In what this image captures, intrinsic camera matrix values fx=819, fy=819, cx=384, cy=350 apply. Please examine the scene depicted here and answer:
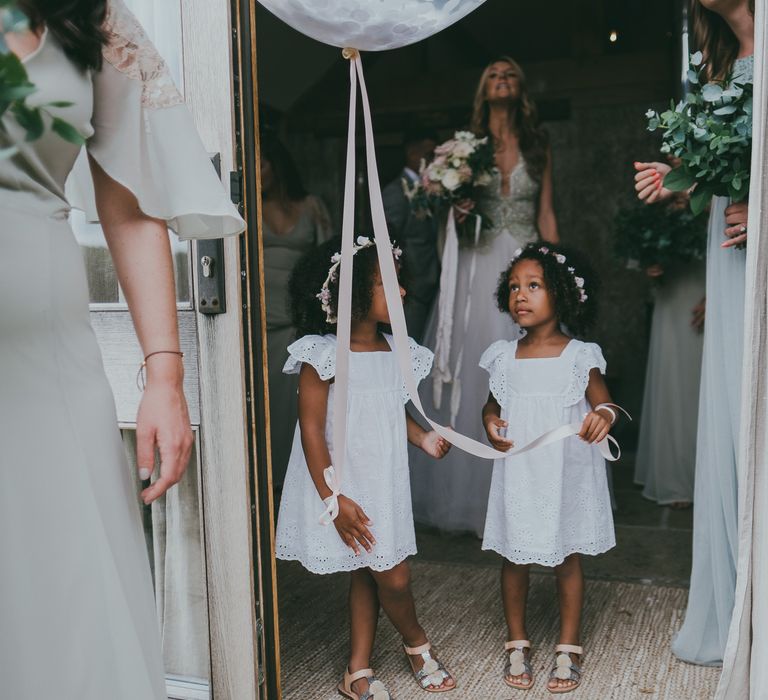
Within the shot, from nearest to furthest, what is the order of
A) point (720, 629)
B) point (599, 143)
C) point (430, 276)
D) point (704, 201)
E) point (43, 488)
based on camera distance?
point (43, 488) → point (704, 201) → point (720, 629) → point (430, 276) → point (599, 143)

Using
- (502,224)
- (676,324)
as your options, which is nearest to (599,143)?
(676,324)

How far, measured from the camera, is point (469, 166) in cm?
379

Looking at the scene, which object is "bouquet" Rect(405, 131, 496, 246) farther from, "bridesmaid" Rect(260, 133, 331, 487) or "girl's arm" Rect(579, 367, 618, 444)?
"girl's arm" Rect(579, 367, 618, 444)

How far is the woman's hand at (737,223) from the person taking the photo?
2232 mm

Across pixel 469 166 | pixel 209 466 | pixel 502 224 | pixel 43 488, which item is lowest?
pixel 209 466

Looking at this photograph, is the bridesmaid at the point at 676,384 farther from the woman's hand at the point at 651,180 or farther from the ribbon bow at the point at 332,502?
the ribbon bow at the point at 332,502

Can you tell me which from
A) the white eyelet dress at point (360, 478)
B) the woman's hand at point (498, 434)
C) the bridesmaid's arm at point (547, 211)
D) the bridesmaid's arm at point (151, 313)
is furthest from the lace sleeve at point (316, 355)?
the bridesmaid's arm at point (547, 211)

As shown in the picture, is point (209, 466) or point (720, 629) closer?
point (209, 466)

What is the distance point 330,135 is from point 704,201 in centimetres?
515

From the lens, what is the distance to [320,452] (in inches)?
94.0

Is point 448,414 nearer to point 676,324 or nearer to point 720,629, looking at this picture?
point 676,324

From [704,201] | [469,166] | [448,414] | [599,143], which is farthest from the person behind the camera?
[599,143]

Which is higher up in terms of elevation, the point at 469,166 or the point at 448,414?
the point at 469,166

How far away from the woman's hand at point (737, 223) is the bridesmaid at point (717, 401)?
0.07 m
